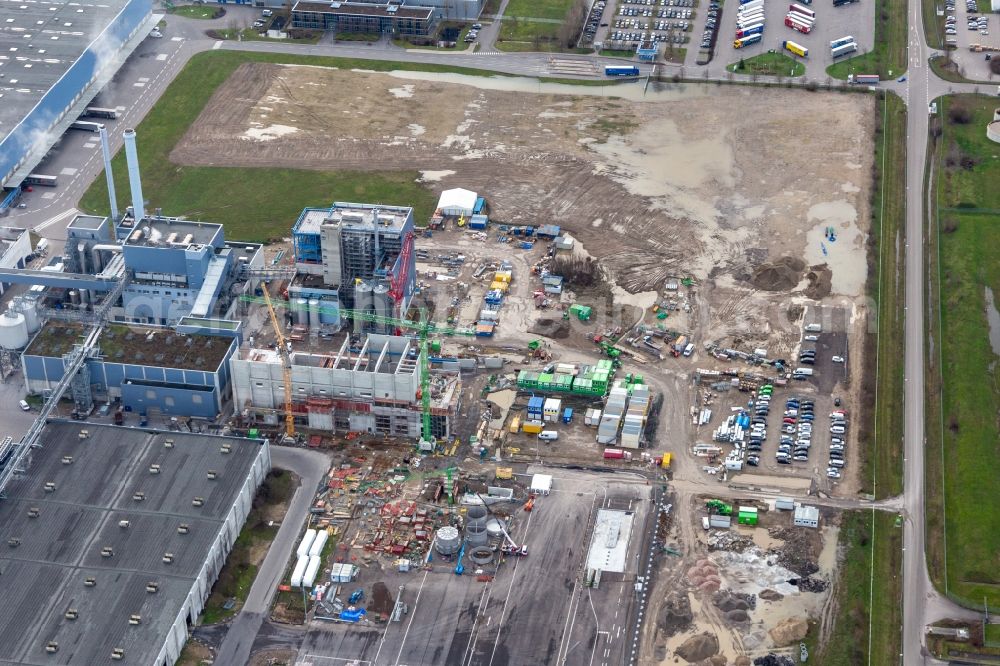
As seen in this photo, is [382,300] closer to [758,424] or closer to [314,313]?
[314,313]

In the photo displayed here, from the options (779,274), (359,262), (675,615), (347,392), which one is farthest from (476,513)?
(779,274)

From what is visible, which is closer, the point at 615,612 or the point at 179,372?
the point at 615,612

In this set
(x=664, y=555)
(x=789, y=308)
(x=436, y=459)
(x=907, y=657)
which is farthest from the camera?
(x=789, y=308)

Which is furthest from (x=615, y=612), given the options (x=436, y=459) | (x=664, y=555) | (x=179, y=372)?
(x=179, y=372)

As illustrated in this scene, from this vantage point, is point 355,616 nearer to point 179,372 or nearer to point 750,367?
point 179,372

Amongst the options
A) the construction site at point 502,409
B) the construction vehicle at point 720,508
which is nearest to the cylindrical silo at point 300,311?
the construction site at point 502,409

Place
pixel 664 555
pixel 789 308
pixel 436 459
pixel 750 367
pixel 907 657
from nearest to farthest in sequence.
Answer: pixel 907 657 → pixel 664 555 → pixel 436 459 → pixel 750 367 → pixel 789 308

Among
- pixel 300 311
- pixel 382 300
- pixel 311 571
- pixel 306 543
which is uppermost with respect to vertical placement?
pixel 382 300
